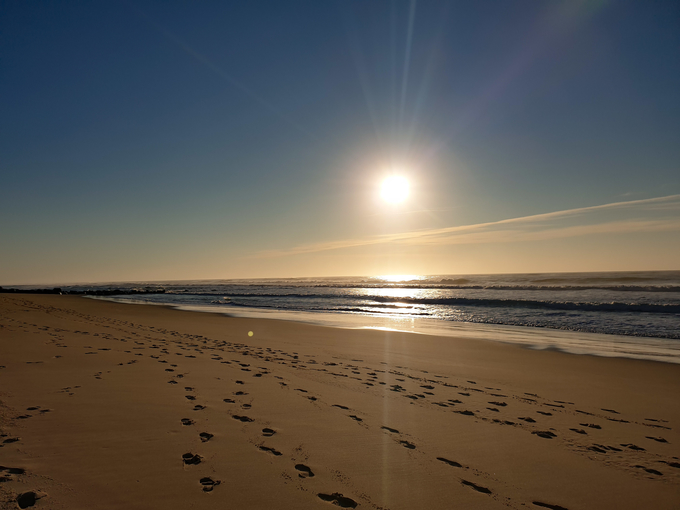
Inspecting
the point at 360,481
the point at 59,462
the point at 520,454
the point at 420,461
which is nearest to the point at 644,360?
the point at 520,454

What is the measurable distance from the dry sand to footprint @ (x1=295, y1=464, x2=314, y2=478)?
0.06 ft

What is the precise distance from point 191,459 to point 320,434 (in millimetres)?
1495

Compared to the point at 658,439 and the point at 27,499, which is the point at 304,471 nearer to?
the point at 27,499

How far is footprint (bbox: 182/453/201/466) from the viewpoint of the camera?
349 centimetres

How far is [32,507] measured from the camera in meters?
2.66

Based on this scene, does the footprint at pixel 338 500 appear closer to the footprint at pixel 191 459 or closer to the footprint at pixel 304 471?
the footprint at pixel 304 471

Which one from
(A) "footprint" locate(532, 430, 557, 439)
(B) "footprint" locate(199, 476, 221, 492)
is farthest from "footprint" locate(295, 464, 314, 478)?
(A) "footprint" locate(532, 430, 557, 439)

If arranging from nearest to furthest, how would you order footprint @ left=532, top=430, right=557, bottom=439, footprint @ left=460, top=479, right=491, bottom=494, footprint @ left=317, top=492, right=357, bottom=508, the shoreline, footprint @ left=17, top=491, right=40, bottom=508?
footprint @ left=17, top=491, right=40, bottom=508
footprint @ left=317, top=492, right=357, bottom=508
footprint @ left=460, top=479, right=491, bottom=494
footprint @ left=532, top=430, right=557, bottom=439
the shoreline

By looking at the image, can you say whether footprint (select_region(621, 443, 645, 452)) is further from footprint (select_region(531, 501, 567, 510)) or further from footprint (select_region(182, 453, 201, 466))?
footprint (select_region(182, 453, 201, 466))

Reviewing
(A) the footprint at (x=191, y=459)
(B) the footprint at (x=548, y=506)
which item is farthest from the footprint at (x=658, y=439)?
(A) the footprint at (x=191, y=459)

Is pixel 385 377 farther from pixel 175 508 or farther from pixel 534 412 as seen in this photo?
pixel 175 508

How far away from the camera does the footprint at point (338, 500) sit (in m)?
3.02

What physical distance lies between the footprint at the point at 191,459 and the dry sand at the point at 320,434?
0.02 metres

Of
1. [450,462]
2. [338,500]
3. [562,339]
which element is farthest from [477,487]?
[562,339]
